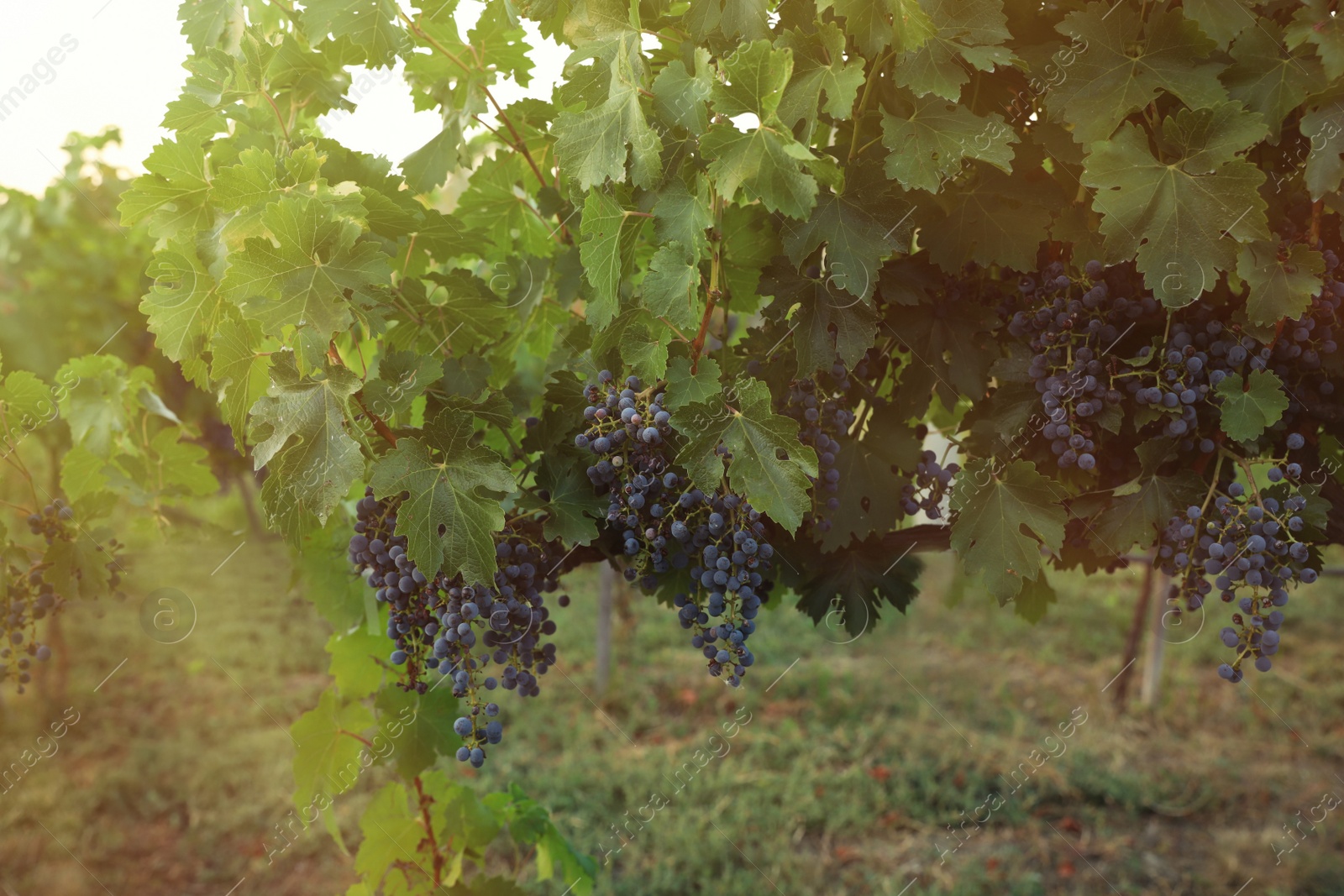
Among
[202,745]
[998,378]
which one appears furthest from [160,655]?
[998,378]

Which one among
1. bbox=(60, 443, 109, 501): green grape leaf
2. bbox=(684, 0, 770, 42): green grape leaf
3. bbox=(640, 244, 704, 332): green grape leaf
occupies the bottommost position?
bbox=(640, 244, 704, 332): green grape leaf

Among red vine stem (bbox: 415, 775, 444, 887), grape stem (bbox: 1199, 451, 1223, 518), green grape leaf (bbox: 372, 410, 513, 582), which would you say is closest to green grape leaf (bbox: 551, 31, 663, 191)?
green grape leaf (bbox: 372, 410, 513, 582)

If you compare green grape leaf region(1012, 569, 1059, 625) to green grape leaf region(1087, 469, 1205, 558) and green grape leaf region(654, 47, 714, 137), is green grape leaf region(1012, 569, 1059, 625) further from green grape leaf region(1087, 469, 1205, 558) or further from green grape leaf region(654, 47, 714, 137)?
green grape leaf region(654, 47, 714, 137)

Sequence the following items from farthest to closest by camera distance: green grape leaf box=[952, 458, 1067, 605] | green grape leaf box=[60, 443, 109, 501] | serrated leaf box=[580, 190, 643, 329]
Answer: green grape leaf box=[60, 443, 109, 501]
green grape leaf box=[952, 458, 1067, 605]
serrated leaf box=[580, 190, 643, 329]

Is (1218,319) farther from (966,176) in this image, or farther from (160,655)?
(160,655)

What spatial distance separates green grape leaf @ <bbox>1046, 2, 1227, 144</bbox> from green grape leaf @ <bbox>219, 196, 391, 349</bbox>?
112 centimetres

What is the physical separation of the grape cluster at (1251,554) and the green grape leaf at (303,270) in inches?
55.0

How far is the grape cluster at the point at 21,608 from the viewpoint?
5.91 ft

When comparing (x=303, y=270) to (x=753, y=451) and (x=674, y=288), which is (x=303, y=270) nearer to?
(x=674, y=288)

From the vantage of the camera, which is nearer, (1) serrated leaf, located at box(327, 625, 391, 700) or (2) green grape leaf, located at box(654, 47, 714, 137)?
(2) green grape leaf, located at box(654, 47, 714, 137)

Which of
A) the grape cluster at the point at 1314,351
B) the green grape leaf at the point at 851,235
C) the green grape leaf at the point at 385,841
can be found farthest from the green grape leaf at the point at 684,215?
the green grape leaf at the point at 385,841

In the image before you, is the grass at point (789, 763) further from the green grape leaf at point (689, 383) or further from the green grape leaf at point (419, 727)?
the green grape leaf at point (689, 383)

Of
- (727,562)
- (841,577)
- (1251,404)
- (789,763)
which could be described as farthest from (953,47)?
(789,763)

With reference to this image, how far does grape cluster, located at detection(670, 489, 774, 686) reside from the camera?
1.49m
